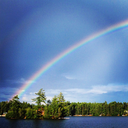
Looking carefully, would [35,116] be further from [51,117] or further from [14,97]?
[14,97]

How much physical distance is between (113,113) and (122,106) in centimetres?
1393

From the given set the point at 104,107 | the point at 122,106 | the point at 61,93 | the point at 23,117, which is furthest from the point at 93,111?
the point at 23,117

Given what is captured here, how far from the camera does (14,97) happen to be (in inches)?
4107

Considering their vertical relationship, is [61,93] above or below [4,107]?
above

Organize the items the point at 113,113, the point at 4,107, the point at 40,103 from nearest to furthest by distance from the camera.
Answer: the point at 40,103 → the point at 4,107 → the point at 113,113

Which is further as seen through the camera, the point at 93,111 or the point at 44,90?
the point at 93,111

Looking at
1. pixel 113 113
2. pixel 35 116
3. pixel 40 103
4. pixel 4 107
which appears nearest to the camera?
pixel 35 116

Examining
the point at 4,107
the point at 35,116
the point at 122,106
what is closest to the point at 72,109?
the point at 122,106

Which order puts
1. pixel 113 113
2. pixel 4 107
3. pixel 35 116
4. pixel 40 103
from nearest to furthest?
pixel 35 116, pixel 40 103, pixel 4 107, pixel 113 113

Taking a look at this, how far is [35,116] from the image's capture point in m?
98.2

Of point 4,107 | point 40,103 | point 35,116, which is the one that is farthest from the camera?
point 4,107

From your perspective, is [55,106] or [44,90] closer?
[55,106]

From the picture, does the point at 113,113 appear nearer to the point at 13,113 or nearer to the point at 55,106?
the point at 55,106

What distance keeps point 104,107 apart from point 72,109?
39228mm
